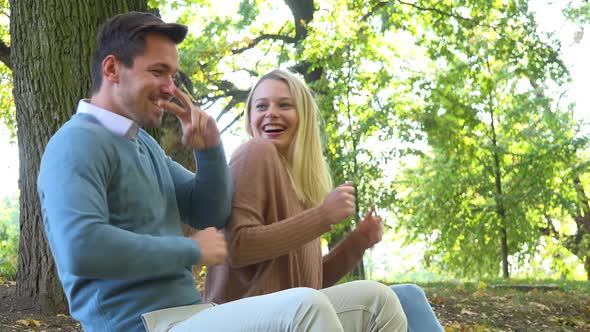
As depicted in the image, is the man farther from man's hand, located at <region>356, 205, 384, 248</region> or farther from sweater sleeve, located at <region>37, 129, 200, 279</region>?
man's hand, located at <region>356, 205, 384, 248</region>

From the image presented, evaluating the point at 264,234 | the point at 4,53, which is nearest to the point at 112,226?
the point at 264,234

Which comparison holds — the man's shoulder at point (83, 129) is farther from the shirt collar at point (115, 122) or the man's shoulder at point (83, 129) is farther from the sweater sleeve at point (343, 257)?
the sweater sleeve at point (343, 257)

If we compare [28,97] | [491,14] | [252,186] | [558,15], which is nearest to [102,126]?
[252,186]

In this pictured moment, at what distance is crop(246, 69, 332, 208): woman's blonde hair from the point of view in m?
3.39

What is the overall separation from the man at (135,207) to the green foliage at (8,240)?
16.7 feet

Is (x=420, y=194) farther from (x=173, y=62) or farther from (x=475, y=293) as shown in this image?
(x=173, y=62)

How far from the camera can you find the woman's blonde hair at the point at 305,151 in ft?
11.1

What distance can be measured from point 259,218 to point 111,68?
0.85 meters

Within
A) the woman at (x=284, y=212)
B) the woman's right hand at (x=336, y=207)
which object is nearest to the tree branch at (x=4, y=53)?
the woman at (x=284, y=212)

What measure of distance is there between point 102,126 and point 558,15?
715 inches

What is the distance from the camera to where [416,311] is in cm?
315

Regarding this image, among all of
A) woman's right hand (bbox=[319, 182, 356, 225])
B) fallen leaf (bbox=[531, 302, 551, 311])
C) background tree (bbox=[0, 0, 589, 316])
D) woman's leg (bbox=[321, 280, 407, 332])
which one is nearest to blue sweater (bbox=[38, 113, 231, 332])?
woman's right hand (bbox=[319, 182, 356, 225])

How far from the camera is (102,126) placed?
8.38ft

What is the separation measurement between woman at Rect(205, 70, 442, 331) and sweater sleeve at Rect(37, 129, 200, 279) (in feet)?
2.16
